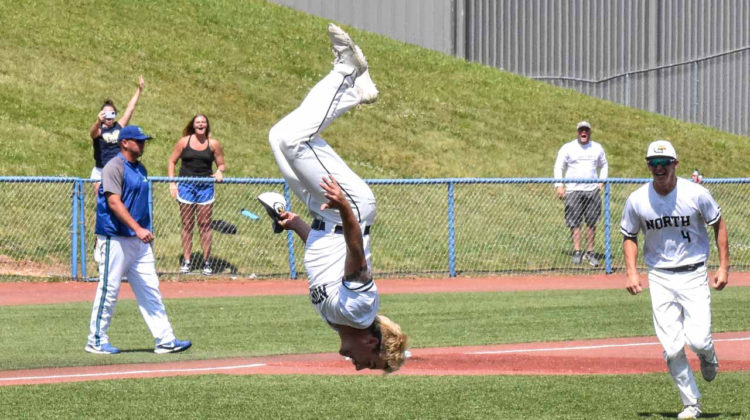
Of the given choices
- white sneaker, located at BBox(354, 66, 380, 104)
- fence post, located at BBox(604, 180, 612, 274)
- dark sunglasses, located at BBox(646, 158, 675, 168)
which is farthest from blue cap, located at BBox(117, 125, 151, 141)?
fence post, located at BBox(604, 180, 612, 274)

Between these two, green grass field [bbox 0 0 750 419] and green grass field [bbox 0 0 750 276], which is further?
green grass field [bbox 0 0 750 276]

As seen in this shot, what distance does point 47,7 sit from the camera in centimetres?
3098

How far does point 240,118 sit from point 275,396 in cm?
1865

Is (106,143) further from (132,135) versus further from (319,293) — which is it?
(319,293)

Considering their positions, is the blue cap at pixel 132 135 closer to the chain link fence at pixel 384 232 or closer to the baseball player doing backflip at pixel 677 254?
the baseball player doing backflip at pixel 677 254

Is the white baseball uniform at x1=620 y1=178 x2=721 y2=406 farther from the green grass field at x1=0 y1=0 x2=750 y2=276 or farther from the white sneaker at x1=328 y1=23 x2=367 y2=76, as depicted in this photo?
the green grass field at x1=0 y1=0 x2=750 y2=276

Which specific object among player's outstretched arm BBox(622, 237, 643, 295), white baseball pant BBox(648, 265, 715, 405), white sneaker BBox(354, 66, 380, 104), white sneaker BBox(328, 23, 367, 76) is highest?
white sneaker BBox(328, 23, 367, 76)

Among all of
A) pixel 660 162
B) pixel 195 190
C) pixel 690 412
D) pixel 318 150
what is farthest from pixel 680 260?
pixel 195 190

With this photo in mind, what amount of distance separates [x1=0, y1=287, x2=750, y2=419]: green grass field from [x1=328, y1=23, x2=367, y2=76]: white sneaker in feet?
9.02

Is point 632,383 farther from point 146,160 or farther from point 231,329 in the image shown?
point 146,160

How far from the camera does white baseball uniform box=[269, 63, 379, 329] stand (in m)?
6.76

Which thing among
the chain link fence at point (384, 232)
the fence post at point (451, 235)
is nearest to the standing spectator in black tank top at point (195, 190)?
the chain link fence at point (384, 232)

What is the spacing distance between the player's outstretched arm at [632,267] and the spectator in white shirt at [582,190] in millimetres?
10486

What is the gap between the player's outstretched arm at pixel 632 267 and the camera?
8969mm
